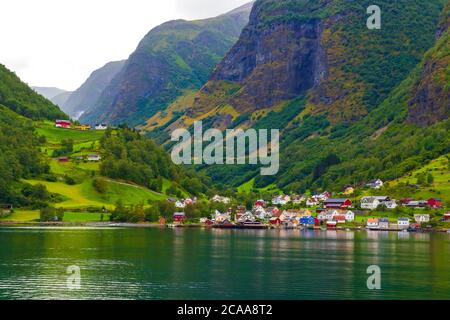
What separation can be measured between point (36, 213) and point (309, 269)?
391 feet

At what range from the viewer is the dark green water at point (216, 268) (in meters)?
73.6

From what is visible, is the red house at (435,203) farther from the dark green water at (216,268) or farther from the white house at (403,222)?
the dark green water at (216,268)

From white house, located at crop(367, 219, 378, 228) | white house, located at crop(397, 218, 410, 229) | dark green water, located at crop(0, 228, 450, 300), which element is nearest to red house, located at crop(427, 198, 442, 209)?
white house, located at crop(397, 218, 410, 229)

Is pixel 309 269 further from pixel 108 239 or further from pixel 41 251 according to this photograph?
pixel 108 239

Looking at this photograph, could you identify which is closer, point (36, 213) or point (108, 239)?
point (108, 239)

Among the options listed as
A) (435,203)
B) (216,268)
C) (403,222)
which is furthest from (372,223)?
(216,268)

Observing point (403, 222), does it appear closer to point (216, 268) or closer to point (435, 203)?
point (435, 203)

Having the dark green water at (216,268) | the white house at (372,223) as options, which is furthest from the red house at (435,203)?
the dark green water at (216,268)

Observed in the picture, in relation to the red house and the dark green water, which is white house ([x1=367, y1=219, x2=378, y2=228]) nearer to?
the red house

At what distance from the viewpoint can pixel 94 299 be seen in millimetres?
69625

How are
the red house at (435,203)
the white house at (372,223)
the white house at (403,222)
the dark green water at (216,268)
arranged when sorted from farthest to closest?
the red house at (435,203), the white house at (372,223), the white house at (403,222), the dark green water at (216,268)

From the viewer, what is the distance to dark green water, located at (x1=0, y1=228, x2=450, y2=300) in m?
73.6

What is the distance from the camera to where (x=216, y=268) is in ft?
306
